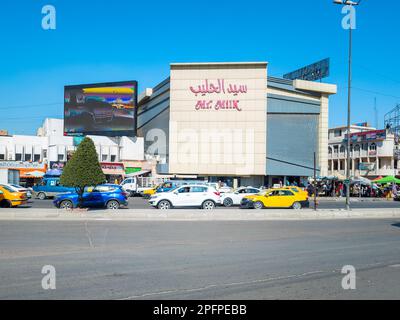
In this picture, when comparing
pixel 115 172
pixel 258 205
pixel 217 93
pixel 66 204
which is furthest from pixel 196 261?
pixel 217 93

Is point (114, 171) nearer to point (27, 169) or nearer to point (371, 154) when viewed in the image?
point (27, 169)

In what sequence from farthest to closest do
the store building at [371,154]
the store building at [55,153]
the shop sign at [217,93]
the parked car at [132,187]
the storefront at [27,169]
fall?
the store building at [371,154], the shop sign at [217,93], the store building at [55,153], the storefront at [27,169], the parked car at [132,187]

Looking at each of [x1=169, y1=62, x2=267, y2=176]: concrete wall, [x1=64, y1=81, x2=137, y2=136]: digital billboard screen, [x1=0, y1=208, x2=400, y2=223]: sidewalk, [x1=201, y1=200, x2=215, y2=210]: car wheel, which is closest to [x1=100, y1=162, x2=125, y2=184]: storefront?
[x1=64, y1=81, x2=137, y2=136]: digital billboard screen

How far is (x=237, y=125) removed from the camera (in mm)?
60312

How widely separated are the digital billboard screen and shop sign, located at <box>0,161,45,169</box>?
28.7 ft

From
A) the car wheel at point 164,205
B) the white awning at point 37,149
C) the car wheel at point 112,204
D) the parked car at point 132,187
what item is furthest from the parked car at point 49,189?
the white awning at point 37,149

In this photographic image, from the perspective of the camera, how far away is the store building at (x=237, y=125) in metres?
59.9

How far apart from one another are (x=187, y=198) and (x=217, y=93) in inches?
1497

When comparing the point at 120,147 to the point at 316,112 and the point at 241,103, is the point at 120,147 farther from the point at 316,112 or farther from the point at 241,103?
the point at 316,112

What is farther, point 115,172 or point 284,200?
point 115,172

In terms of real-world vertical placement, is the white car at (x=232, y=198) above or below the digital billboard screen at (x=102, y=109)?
below

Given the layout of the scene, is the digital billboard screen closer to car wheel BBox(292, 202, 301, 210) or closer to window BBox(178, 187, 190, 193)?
window BBox(178, 187, 190, 193)

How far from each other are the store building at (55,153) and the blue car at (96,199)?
29.9m

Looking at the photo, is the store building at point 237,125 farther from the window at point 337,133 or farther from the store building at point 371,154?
the window at point 337,133
